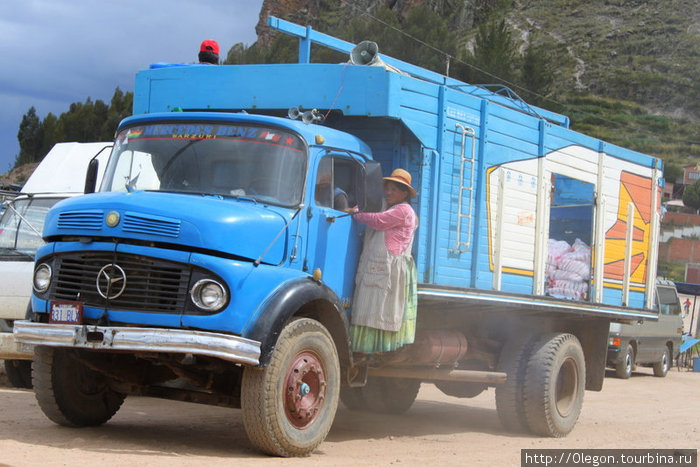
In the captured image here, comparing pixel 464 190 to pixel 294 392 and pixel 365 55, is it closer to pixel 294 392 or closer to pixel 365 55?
pixel 365 55

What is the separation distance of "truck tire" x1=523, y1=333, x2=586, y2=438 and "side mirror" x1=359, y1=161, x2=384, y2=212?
131 inches

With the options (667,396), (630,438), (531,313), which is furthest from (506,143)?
(667,396)

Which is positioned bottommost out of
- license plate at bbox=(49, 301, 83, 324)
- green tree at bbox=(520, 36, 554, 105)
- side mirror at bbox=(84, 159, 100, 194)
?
license plate at bbox=(49, 301, 83, 324)

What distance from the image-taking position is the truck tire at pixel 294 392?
21.4 feet

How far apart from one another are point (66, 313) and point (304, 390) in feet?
5.97

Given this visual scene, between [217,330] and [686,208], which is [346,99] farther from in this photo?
[686,208]

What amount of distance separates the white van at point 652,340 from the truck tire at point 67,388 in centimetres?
1398

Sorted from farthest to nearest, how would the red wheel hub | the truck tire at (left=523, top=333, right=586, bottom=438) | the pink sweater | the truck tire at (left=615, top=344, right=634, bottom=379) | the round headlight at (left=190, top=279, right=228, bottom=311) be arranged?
the truck tire at (left=615, top=344, right=634, bottom=379) → the truck tire at (left=523, top=333, right=586, bottom=438) → the pink sweater → the red wheel hub → the round headlight at (left=190, top=279, right=228, bottom=311)

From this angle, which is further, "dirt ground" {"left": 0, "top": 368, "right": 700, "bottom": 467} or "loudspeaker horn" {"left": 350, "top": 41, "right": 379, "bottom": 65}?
"loudspeaker horn" {"left": 350, "top": 41, "right": 379, "bottom": 65}

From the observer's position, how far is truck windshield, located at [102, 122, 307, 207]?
7148 mm

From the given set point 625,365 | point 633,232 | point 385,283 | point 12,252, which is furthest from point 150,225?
point 625,365

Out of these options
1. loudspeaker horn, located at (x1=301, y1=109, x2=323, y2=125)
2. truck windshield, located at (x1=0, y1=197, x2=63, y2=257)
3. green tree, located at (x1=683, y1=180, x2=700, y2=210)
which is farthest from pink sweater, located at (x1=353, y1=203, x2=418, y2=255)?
green tree, located at (x1=683, y1=180, x2=700, y2=210)

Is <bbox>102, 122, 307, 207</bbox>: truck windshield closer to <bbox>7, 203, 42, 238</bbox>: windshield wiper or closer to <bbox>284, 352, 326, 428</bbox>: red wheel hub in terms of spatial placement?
<bbox>284, 352, 326, 428</bbox>: red wheel hub

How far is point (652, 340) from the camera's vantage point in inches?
883
